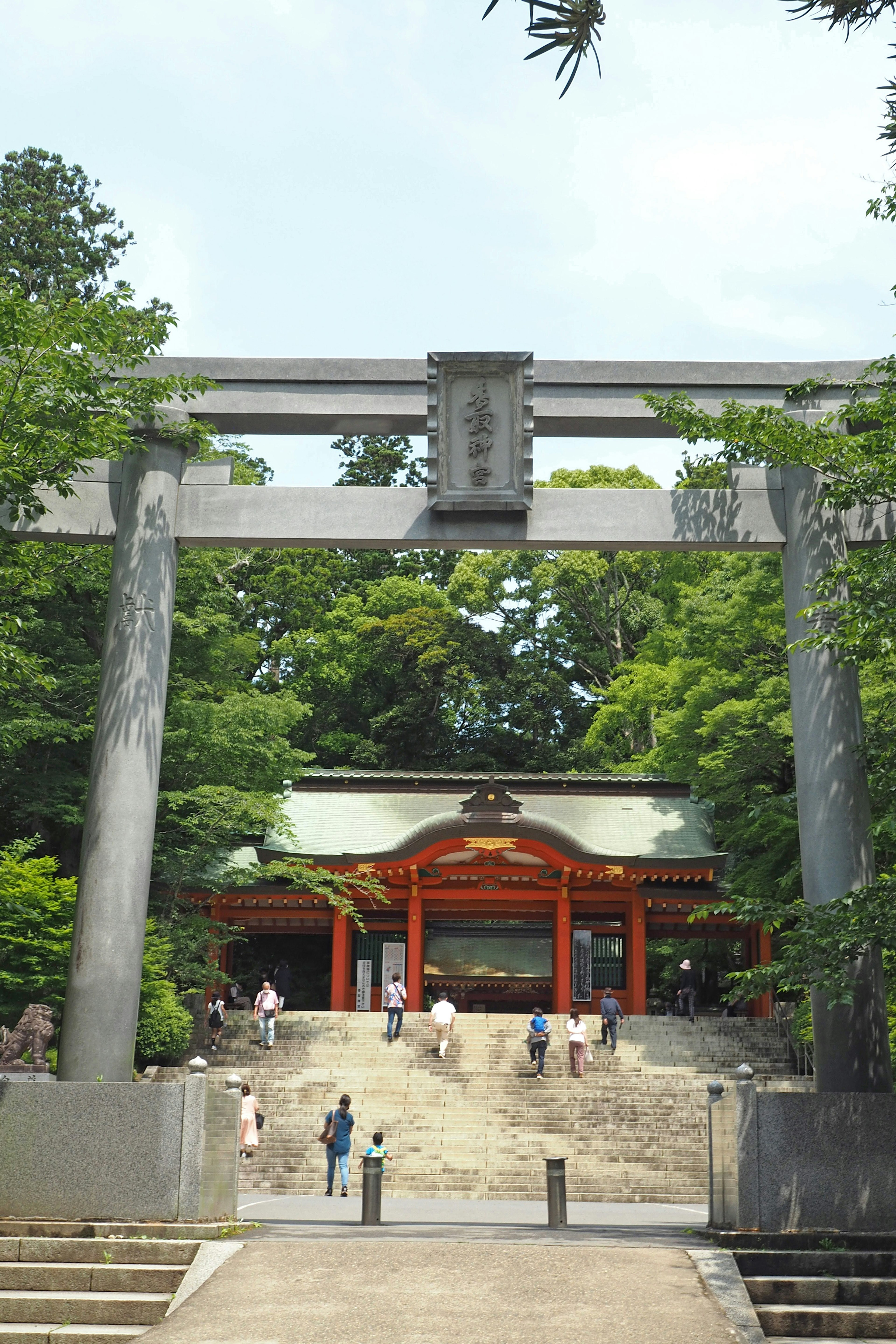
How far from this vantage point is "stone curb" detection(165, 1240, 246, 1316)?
6.52 metres

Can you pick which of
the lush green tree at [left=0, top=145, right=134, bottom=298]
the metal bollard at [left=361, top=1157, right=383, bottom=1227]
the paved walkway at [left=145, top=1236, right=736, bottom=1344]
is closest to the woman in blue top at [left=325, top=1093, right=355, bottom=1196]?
the metal bollard at [left=361, top=1157, right=383, bottom=1227]

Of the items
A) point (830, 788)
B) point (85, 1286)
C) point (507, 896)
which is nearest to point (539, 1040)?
point (507, 896)

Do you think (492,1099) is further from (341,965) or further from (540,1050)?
(341,965)

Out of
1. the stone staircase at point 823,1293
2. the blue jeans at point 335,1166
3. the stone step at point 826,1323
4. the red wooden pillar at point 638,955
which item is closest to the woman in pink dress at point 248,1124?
the blue jeans at point 335,1166

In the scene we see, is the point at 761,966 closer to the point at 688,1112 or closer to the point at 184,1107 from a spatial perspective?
the point at 184,1107

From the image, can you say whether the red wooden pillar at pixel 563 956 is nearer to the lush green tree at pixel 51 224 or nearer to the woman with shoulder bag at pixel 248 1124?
the woman with shoulder bag at pixel 248 1124

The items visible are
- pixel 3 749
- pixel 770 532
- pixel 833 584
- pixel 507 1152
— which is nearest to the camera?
pixel 833 584

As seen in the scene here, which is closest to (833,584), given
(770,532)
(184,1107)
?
(770,532)

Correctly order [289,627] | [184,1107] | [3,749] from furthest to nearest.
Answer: [289,627] < [3,749] < [184,1107]

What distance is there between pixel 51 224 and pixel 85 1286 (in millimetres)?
38024

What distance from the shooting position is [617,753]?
36812mm

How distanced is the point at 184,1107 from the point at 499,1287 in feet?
8.62

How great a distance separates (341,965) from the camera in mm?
22922

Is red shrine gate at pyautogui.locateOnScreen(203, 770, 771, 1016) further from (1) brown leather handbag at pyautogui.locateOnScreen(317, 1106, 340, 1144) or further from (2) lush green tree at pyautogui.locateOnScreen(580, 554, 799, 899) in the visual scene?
(1) brown leather handbag at pyautogui.locateOnScreen(317, 1106, 340, 1144)
